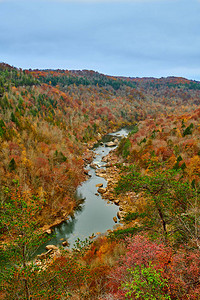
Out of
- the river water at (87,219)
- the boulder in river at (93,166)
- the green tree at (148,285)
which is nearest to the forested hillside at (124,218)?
the green tree at (148,285)

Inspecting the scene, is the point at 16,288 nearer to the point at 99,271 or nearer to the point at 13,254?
the point at 13,254

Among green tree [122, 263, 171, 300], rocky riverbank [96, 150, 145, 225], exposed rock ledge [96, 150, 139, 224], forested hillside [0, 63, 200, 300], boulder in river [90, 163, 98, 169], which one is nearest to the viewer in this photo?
green tree [122, 263, 171, 300]

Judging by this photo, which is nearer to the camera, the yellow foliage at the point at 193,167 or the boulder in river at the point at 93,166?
the yellow foliage at the point at 193,167

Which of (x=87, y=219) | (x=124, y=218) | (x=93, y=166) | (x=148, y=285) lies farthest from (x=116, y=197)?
(x=93, y=166)

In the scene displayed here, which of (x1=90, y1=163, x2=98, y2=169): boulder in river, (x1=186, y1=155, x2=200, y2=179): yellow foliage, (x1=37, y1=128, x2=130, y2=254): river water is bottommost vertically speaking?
(x1=37, y1=128, x2=130, y2=254): river water

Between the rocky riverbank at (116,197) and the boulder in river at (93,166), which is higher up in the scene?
the boulder in river at (93,166)

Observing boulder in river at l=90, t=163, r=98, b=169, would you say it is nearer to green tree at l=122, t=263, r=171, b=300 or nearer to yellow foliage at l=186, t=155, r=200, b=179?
yellow foliage at l=186, t=155, r=200, b=179

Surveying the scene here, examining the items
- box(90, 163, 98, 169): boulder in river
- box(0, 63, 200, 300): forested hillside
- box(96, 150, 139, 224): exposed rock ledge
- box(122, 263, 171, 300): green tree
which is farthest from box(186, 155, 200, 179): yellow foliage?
box(90, 163, 98, 169): boulder in river

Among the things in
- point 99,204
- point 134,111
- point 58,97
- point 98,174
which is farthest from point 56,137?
point 134,111

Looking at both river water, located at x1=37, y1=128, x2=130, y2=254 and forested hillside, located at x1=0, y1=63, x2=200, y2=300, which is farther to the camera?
river water, located at x1=37, y1=128, x2=130, y2=254

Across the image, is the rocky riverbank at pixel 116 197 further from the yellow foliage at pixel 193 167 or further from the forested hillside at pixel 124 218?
the yellow foliage at pixel 193 167

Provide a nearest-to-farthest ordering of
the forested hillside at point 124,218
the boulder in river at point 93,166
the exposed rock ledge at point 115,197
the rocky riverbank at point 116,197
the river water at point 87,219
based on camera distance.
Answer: the forested hillside at point 124,218 → the river water at point 87,219 → the rocky riverbank at point 116,197 → the exposed rock ledge at point 115,197 → the boulder in river at point 93,166

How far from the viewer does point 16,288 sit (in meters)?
6.96

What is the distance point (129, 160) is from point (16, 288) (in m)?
34.2
